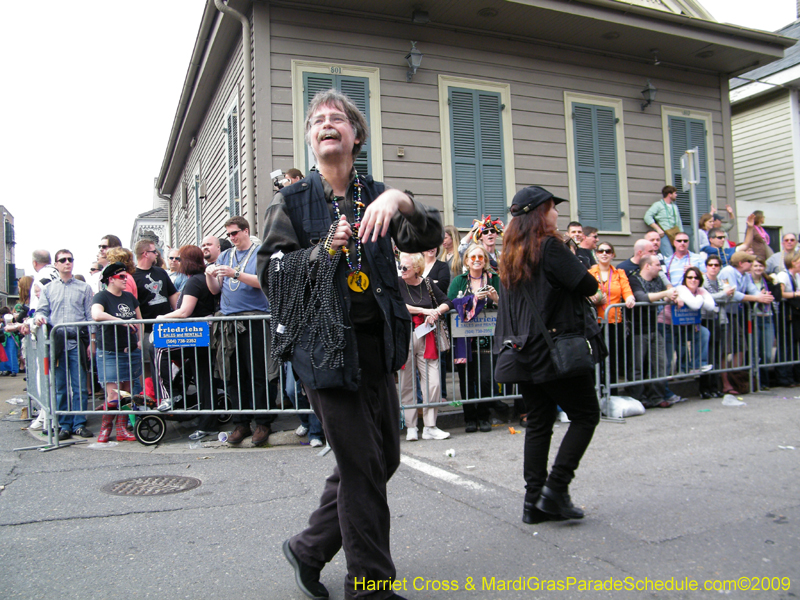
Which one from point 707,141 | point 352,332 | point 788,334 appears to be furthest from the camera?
point 707,141

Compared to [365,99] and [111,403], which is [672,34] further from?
[111,403]

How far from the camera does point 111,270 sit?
6.66 meters

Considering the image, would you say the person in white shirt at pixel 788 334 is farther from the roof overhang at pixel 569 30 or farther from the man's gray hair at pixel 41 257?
the man's gray hair at pixel 41 257

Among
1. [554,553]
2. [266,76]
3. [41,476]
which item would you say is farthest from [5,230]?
[554,553]

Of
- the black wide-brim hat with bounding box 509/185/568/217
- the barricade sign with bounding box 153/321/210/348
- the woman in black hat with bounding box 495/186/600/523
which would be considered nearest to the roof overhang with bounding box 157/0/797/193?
the barricade sign with bounding box 153/321/210/348

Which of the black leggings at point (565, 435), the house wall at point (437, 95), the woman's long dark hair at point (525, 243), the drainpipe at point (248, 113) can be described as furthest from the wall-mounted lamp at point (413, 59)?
the black leggings at point (565, 435)

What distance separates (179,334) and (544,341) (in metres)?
4.04

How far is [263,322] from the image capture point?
619cm

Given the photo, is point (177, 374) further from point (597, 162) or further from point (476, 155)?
point (597, 162)

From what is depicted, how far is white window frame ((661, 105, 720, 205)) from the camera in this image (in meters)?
12.1

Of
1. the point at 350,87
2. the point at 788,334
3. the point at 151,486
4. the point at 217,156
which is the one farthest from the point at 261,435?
the point at 217,156

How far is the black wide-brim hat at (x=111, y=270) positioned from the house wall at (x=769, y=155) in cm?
1513

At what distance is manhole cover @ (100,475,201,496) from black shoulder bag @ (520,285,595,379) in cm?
280

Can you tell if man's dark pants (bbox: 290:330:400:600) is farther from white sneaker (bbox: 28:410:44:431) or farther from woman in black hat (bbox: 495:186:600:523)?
white sneaker (bbox: 28:410:44:431)
